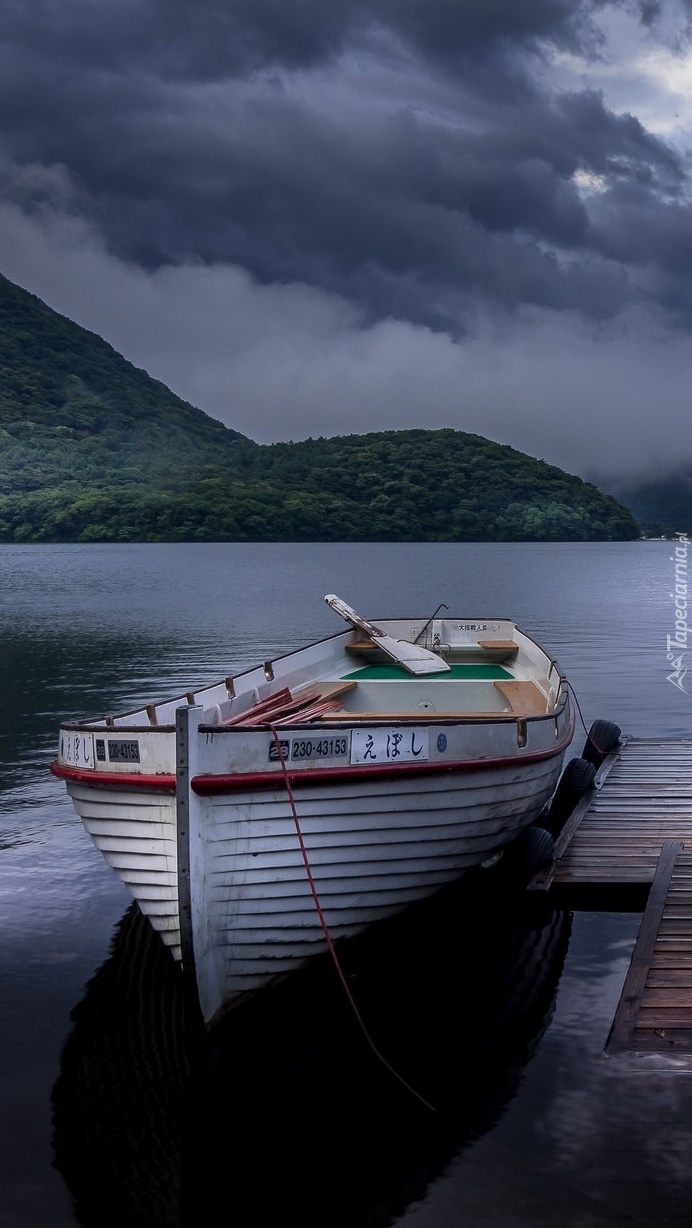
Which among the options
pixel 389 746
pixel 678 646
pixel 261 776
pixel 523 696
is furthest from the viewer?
pixel 678 646

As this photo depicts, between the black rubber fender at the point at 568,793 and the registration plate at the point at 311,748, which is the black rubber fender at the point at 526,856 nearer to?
the black rubber fender at the point at 568,793

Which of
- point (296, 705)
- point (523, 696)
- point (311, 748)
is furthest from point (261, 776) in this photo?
point (523, 696)

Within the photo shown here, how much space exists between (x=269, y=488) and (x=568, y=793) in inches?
6536

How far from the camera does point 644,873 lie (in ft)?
34.5

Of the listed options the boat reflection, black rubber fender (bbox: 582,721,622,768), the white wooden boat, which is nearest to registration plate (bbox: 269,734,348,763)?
the white wooden boat

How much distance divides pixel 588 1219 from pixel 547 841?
4796mm

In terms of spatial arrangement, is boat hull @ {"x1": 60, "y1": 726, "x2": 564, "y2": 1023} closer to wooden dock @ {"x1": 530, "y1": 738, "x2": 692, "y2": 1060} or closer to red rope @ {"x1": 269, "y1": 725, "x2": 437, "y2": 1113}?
red rope @ {"x1": 269, "y1": 725, "x2": 437, "y2": 1113}

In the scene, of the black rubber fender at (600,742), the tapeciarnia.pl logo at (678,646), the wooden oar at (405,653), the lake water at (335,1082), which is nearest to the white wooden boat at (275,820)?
the lake water at (335,1082)

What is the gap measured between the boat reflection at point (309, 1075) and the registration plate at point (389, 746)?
160 centimetres

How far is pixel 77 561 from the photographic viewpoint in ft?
355

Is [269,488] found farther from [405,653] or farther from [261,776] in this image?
[261,776]

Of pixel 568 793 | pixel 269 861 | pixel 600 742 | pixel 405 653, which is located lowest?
pixel 568 793

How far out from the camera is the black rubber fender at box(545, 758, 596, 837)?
532 inches

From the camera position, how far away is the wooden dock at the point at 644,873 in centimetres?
742
